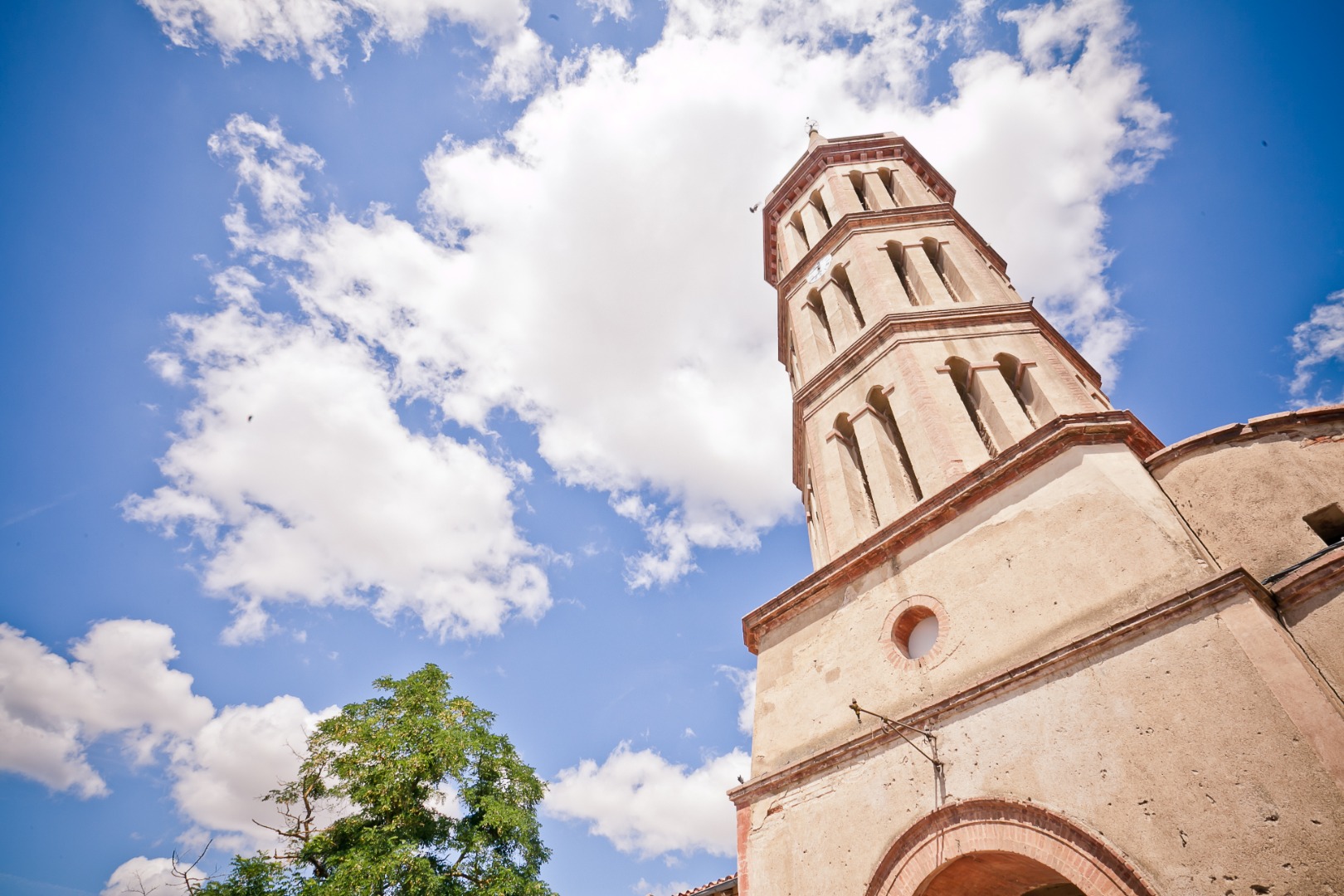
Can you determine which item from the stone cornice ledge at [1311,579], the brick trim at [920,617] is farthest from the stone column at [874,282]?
the stone cornice ledge at [1311,579]

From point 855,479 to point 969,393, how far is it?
2.48 meters

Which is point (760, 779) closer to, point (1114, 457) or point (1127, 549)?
point (1127, 549)

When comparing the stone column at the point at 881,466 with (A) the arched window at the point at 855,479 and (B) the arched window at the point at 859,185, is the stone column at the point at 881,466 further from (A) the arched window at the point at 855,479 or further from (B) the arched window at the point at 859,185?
(B) the arched window at the point at 859,185

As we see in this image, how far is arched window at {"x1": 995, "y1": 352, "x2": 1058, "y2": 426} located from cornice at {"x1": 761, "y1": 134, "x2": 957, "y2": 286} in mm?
8798

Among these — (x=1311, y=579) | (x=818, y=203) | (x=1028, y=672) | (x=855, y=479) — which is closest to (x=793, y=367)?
(x=818, y=203)

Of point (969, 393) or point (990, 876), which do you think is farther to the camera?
point (969, 393)

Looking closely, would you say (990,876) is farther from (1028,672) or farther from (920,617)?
(920,617)

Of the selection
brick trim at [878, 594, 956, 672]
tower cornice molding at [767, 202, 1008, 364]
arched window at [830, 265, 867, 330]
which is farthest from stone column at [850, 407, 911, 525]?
tower cornice molding at [767, 202, 1008, 364]

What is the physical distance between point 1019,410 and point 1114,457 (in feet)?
9.78

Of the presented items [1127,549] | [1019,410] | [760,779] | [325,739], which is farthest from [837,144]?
[325,739]

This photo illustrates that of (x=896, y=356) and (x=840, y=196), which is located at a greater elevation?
(x=840, y=196)

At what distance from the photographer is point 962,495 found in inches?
345

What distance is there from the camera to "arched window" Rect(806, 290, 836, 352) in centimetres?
1469

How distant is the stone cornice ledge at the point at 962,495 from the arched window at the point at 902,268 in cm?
540
